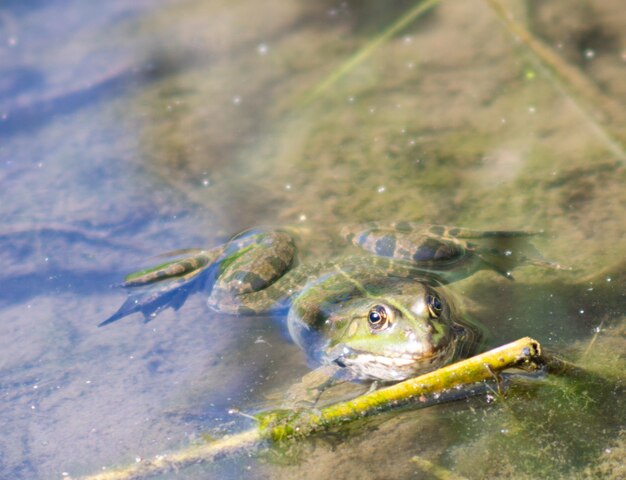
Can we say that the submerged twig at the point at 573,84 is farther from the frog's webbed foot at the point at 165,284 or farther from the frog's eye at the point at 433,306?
the frog's webbed foot at the point at 165,284

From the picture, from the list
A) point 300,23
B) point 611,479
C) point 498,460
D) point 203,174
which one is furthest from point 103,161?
point 611,479

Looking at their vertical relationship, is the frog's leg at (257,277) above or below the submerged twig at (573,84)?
below

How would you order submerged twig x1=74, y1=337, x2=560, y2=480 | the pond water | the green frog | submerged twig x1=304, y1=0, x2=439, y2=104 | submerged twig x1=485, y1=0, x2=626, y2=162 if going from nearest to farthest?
submerged twig x1=74, y1=337, x2=560, y2=480
the pond water
the green frog
submerged twig x1=485, y1=0, x2=626, y2=162
submerged twig x1=304, y1=0, x2=439, y2=104

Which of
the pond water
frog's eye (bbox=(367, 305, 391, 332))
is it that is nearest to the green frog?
frog's eye (bbox=(367, 305, 391, 332))

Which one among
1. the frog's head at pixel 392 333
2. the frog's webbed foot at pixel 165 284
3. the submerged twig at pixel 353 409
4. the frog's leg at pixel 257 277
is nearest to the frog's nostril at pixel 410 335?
the frog's head at pixel 392 333

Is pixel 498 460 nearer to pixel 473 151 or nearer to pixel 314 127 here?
pixel 473 151

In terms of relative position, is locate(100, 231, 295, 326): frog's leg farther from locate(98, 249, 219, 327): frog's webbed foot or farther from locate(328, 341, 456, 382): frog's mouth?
locate(328, 341, 456, 382): frog's mouth
